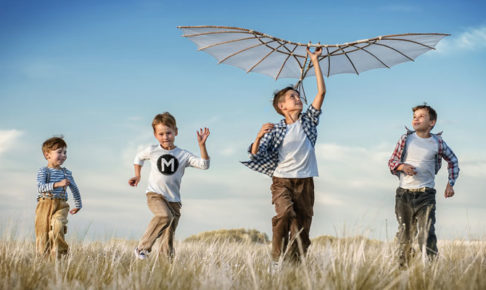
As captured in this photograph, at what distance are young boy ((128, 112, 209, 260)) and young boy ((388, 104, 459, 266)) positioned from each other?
2.60m

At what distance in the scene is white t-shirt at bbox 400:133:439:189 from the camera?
630 centimetres

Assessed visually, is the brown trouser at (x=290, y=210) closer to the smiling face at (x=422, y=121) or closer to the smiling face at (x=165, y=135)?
the smiling face at (x=165, y=135)

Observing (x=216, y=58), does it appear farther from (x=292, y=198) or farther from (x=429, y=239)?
(x=429, y=239)

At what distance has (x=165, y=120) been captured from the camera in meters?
6.25

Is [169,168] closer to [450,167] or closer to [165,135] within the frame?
[165,135]

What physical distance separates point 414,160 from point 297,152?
1814 millimetres

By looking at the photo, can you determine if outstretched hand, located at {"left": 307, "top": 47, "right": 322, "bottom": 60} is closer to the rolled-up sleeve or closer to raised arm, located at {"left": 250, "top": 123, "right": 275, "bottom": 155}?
raised arm, located at {"left": 250, "top": 123, "right": 275, "bottom": 155}

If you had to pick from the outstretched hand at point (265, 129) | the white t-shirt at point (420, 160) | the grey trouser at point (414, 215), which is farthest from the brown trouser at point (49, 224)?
the white t-shirt at point (420, 160)

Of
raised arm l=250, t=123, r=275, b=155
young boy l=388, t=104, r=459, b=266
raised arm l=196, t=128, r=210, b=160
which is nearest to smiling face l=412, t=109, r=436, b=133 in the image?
young boy l=388, t=104, r=459, b=266

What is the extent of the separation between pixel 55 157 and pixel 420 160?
4.87 m

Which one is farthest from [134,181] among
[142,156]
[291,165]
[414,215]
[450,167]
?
[450,167]

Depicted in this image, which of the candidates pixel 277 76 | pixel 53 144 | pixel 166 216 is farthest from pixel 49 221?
pixel 277 76

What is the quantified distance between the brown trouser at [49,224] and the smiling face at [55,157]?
0.48 m

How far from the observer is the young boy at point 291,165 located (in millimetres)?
5453
